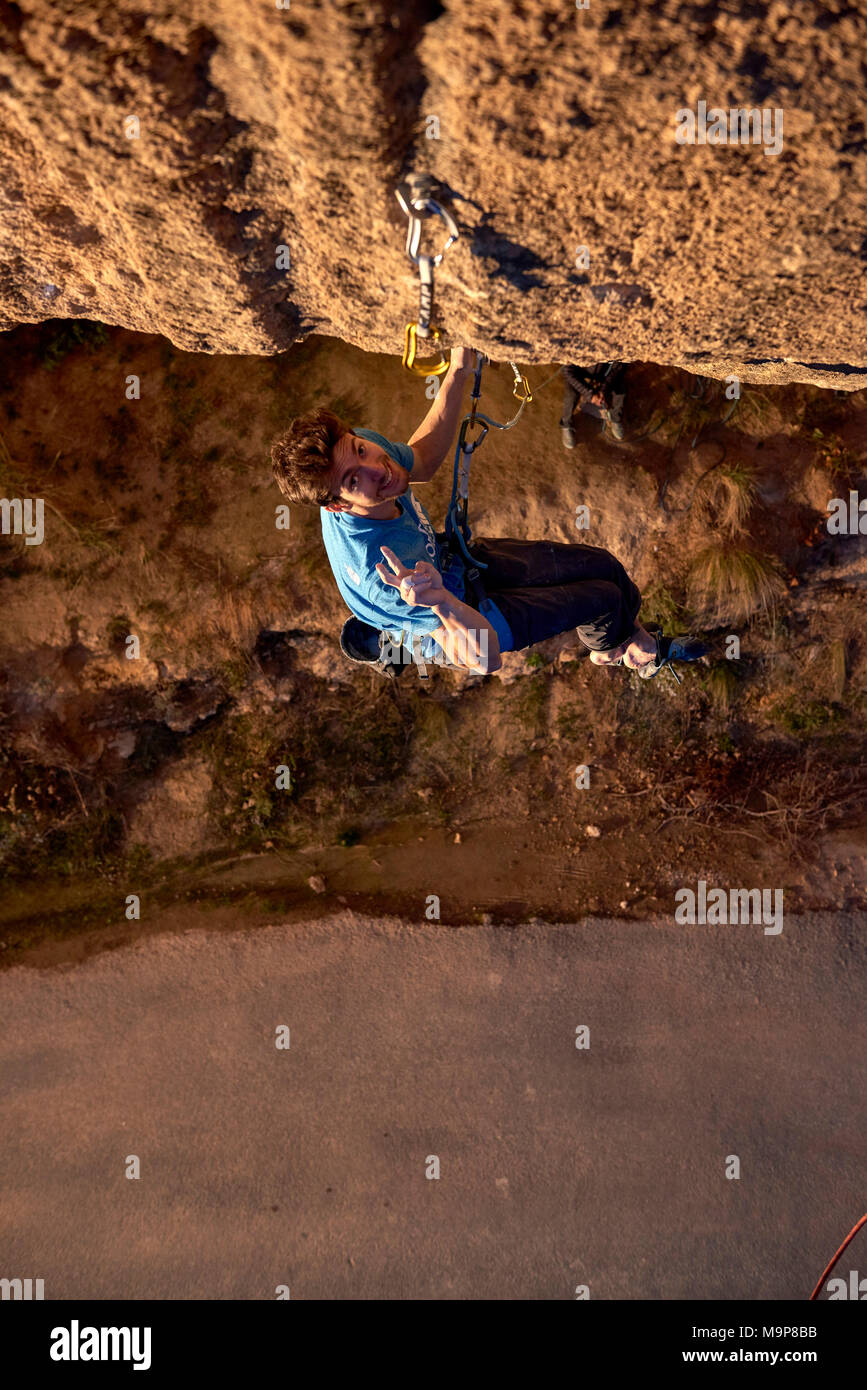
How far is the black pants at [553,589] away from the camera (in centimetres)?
318

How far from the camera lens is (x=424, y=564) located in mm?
2594

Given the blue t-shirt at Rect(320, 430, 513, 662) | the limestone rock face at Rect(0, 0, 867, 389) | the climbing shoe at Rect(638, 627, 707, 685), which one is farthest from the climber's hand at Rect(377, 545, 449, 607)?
the climbing shoe at Rect(638, 627, 707, 685)

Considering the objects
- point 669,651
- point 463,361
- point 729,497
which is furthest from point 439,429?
point 729,497

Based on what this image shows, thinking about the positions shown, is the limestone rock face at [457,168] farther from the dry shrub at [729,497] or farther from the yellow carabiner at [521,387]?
the dry shrub at [729,497]

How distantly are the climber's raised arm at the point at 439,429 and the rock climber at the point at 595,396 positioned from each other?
1115mm

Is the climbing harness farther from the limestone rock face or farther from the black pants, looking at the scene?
the black pants

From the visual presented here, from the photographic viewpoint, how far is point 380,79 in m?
1.92

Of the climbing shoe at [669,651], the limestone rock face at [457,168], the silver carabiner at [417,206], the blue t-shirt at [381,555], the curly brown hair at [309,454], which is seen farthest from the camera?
the climbing shoe at [669,651]

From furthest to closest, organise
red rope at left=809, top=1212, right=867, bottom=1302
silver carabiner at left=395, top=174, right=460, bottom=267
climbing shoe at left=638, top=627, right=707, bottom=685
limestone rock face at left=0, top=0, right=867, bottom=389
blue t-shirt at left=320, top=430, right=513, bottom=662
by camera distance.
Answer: red rope at left=809, top=1212, right=867, bottom=1302 < climbing shoe at left=638, top=627, right=707, bottom=685 < blue t-shirt at left=320, top=430, right=513, bottom=662 < silver carabiner at left=395, top=174, right=460, bottom=267 < limestone rock face at left=0, top=0, right=867, bottom=389

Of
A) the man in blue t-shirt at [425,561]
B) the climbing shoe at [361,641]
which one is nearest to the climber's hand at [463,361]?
the man in blue t-shirt at [425,561]

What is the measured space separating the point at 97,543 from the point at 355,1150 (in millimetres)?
3321

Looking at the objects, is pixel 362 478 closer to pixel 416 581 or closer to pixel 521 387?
pixel 416 581

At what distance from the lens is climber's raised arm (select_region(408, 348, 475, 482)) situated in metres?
2.97
